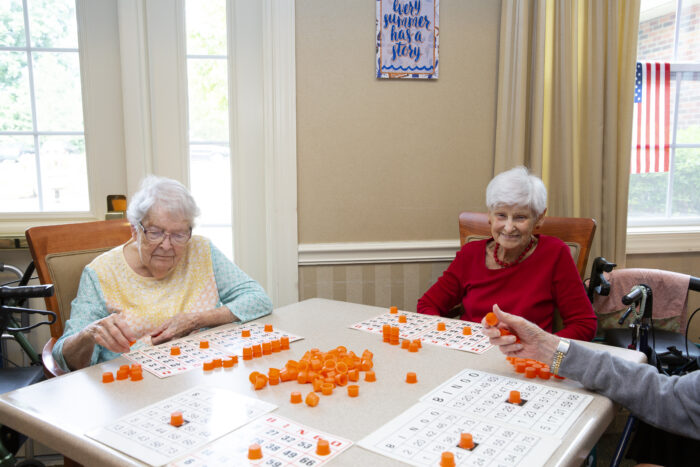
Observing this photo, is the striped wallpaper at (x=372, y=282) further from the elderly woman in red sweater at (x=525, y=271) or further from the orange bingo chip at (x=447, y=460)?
the orange bingo chip at (x=447, y=460)

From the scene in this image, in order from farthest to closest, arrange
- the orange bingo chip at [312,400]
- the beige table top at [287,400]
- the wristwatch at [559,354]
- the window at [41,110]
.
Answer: the window at [41,110] < the wristwatch at [559,354] < the orange bingo chip at [312,400] < the beige table top at [287,400]

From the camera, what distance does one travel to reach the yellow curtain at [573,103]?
2.67 meters

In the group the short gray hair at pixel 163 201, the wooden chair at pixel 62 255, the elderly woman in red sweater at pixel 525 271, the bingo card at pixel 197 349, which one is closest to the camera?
the bingo card at pixel 197 349

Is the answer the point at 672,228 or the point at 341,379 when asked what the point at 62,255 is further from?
the point at 672,228

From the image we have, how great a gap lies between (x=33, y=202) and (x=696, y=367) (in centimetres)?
318

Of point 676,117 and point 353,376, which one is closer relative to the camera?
point 353,376

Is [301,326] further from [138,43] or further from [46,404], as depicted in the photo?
[138,43]

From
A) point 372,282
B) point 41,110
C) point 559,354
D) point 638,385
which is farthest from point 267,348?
point 41,110

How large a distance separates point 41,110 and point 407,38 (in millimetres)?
1916

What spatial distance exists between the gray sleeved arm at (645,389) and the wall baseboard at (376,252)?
1.59 metres

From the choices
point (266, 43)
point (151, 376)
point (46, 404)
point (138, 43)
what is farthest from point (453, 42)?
point (46, 404)

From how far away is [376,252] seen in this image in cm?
273

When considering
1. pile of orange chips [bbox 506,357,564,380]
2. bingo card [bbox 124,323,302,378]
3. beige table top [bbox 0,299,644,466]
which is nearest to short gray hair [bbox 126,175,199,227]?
bingo card [bbox 124,323,302,378]

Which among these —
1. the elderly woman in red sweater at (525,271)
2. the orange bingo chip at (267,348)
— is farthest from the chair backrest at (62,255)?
the elderly woman in red sweater at (525,271)
